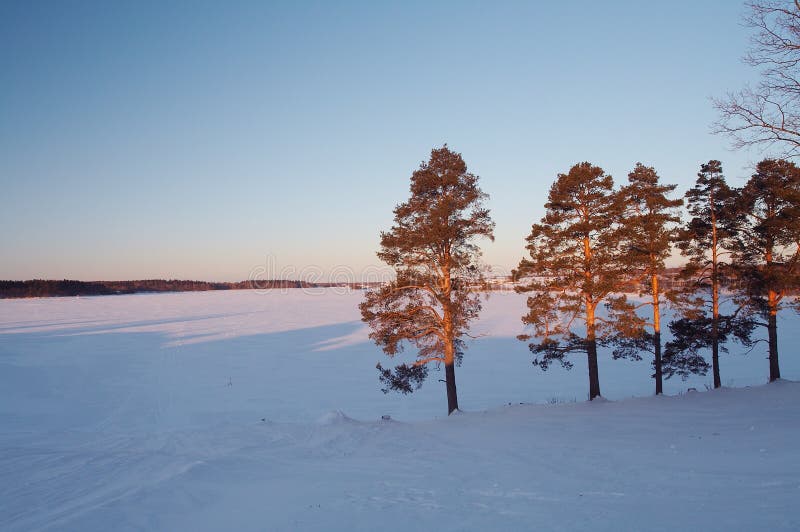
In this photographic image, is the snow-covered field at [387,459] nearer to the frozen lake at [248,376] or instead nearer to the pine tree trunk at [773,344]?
the frozen lake at [248,376]

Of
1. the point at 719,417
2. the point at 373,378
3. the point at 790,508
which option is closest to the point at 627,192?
the point at 719,417

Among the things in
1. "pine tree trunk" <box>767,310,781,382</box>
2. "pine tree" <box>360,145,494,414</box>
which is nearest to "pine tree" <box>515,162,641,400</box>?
"pine tree" <box>360,145,494,414</box>

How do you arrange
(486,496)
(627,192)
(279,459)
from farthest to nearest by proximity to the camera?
(627,192) < (279,459) < (486,496)

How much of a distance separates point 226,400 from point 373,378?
31.8 ft

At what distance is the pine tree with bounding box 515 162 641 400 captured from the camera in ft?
53.1

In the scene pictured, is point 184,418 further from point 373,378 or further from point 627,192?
point 627,192

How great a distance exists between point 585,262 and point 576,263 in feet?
1.08

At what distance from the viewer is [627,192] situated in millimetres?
17391

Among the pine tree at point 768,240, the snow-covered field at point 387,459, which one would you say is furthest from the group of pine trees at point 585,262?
the snow-covered field at point 387,459

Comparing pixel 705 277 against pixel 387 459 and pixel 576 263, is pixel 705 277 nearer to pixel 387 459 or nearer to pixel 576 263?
pixel 576 263

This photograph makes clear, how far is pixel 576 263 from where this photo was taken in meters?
16.7

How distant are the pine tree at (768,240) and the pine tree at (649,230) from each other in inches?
106

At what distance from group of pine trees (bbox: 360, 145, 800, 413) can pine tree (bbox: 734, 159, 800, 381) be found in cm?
4

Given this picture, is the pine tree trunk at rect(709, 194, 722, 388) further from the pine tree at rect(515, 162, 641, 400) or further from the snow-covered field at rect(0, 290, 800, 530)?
the pine tree at rect(515, 162, 641, 400)
